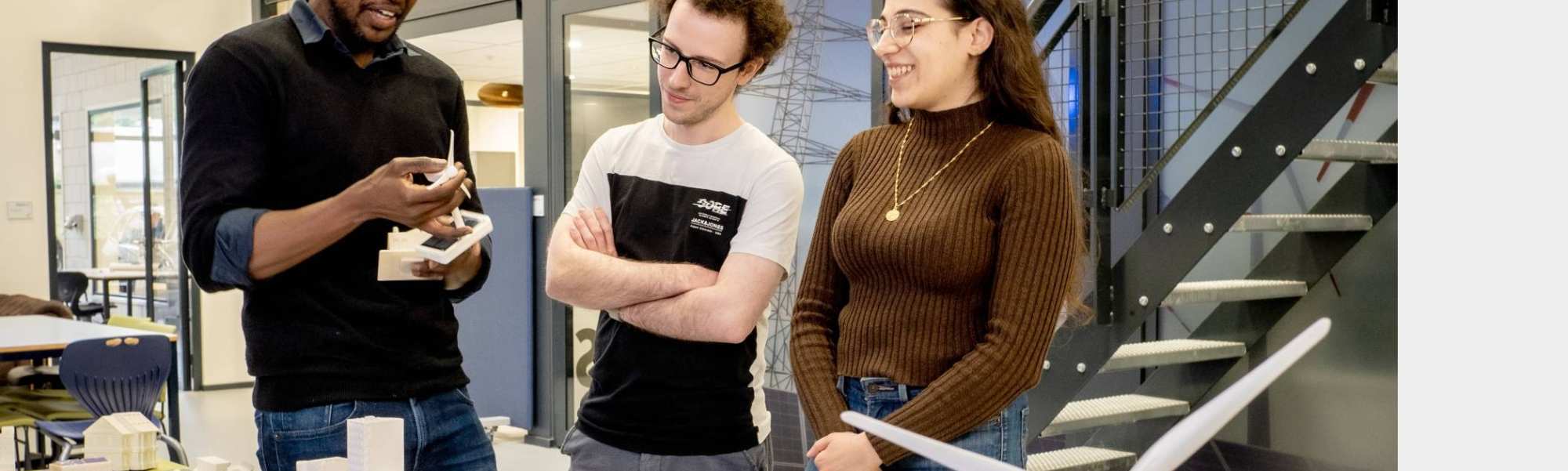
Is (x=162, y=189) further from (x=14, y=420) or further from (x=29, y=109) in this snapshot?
(x=14, y=420)

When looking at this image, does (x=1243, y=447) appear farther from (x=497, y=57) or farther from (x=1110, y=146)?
(x=497, y=57)

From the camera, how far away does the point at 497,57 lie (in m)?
8.78

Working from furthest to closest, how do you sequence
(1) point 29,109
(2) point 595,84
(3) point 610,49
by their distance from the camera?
(1) point 29,109
(2) point 595,84
(3) point 610,49

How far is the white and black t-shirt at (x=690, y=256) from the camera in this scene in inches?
73.1

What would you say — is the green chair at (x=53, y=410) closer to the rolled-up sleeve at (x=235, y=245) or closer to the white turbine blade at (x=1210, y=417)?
the rolled-up sleeve at (x=235, y=245)

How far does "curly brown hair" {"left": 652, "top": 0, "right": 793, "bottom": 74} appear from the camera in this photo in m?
1.95

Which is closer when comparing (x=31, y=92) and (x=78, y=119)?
(x=31, y=92)

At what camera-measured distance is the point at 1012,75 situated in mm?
→ 1758

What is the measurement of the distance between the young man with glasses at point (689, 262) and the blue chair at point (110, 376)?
3012mm

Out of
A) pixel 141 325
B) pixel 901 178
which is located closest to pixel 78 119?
pixel 141 325

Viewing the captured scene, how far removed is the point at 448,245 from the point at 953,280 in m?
→ 0.65

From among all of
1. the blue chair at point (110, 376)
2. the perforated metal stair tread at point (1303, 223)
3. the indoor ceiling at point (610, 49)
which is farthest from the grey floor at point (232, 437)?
the perforated metal stair tread at point (1303, 223)

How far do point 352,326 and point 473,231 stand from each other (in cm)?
20
